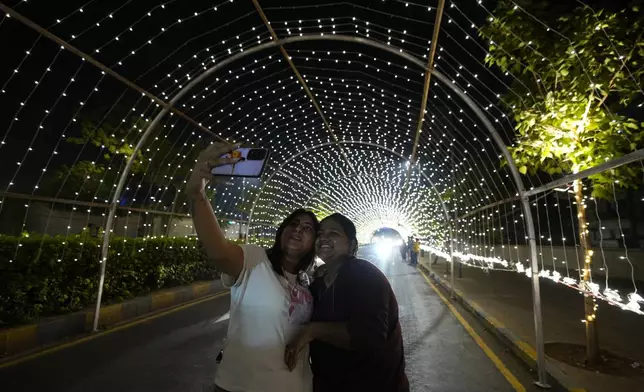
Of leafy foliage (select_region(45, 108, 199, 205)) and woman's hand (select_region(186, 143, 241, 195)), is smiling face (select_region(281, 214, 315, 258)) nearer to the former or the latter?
woman's hand (select_region(186, 143, 241, 195))

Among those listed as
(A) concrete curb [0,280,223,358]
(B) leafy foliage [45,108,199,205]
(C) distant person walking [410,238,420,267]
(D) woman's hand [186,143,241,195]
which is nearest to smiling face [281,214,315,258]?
(D) woman's hand [186,143,241,195]

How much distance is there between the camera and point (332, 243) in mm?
2002

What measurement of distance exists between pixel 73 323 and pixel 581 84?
8.16 metres

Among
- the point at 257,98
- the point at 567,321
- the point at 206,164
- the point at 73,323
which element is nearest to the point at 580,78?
the point at 206,164

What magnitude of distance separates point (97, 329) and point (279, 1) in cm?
636

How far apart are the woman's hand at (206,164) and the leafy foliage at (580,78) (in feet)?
13.7

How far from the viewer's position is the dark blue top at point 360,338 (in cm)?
164

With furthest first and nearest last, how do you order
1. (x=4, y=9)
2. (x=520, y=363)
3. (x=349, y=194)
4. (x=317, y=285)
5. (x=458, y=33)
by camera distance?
(x=349, y=194)
(x=458, y=33)
(x=520, y=363)
(x=4, y=9)
(x=317, y=285)

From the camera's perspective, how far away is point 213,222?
171cm

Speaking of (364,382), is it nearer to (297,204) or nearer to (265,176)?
(265,176)

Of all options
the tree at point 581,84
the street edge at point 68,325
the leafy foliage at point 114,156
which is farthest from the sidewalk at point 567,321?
the leafy foliage at point 114,156

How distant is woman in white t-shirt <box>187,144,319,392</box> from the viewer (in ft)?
5.42

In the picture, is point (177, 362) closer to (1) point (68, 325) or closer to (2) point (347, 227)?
(1) point (68, 325)

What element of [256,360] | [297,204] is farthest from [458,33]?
[297,204]
